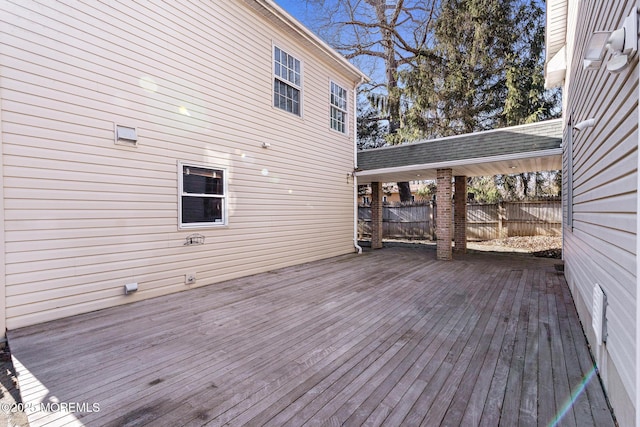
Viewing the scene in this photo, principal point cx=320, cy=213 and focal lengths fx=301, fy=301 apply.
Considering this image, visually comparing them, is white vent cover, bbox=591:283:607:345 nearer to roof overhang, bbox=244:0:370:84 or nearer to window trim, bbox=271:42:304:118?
window trim, bbox=271:42:304:118

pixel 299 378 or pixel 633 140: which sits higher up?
pixel 633 140

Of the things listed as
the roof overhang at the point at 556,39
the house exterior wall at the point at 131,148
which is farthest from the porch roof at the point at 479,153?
the house exterior wall at the point at 131,148

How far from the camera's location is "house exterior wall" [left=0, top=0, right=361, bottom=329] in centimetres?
350

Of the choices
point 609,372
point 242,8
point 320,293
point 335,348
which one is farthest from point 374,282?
point 242,8

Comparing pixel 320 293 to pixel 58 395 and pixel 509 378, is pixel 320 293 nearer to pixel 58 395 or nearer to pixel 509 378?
pixel 509 378

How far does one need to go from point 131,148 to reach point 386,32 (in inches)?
573

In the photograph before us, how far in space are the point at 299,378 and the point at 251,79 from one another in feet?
19.0

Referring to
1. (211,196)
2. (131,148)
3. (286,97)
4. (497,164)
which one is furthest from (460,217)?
(131,148)

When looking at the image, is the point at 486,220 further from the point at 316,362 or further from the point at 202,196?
the point at 316,362

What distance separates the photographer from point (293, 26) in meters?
6.86

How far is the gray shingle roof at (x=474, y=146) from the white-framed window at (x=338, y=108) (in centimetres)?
146

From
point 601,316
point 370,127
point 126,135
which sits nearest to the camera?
point 601,316

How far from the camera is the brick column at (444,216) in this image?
8.36 meters

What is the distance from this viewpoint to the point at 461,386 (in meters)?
2.34
